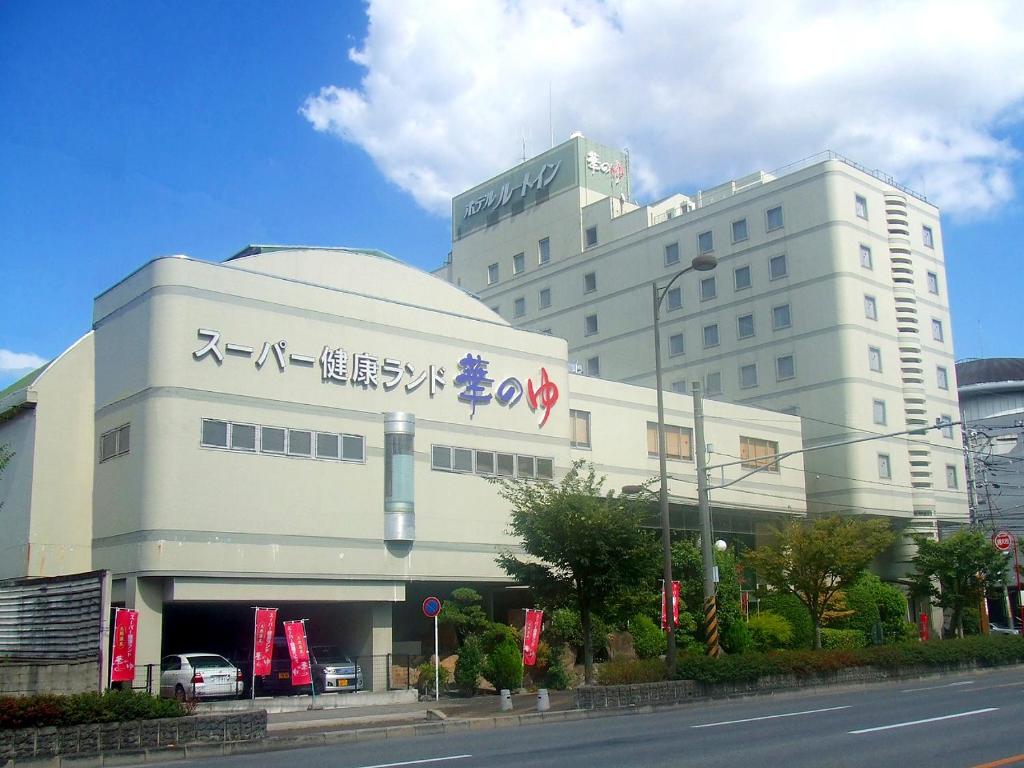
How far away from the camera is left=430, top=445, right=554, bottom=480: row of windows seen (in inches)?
1401

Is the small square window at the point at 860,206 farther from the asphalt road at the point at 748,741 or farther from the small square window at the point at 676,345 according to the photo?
the asphalt road at the point at 748,741

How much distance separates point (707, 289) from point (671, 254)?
2.70 m

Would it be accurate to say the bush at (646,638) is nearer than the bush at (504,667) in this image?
No

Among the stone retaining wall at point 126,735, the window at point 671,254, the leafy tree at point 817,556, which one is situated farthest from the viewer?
the window at point 671,254

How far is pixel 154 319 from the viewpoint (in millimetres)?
30188

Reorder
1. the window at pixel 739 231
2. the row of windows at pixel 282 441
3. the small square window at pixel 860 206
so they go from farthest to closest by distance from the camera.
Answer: the window at pixel 739 231 < the small square window at pixel 860 206 < the row of windows at pixel 282 441

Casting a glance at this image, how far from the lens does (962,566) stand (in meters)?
47.8

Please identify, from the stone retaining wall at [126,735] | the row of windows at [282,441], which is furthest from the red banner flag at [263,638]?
the stone retaining wall at [126,735]

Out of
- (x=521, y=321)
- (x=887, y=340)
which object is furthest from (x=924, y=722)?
(x=521, y=321)

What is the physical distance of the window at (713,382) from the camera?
5566 cm

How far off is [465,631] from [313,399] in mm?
9313

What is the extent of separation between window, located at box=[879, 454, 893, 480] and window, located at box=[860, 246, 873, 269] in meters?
9.52

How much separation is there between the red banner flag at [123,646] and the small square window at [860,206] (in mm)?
40492

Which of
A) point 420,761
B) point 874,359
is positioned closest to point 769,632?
point 874,359
